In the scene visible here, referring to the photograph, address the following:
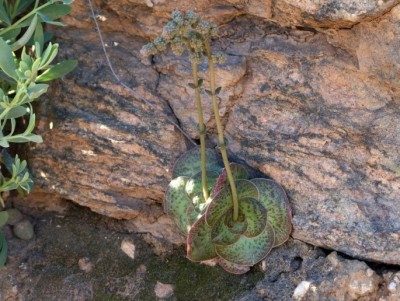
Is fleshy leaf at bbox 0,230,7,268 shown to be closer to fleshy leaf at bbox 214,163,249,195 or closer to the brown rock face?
the brown rock face

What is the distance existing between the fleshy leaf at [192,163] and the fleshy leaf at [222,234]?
0.20 meters

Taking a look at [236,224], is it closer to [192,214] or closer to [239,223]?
[239,223]

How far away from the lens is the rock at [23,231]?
2.70m

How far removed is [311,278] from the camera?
7.70ft

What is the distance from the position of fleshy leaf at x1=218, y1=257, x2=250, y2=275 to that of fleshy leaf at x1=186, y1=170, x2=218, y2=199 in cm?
25

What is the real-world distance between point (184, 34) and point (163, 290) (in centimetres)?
95

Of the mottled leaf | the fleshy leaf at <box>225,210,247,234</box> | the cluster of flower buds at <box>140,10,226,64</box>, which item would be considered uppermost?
the cluster of flower buds at <box>140,10,226,64</box>

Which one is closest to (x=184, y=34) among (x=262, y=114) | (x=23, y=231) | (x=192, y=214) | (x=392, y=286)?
(x=262, y=114)

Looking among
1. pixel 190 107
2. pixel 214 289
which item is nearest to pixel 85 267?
pixel 214 289

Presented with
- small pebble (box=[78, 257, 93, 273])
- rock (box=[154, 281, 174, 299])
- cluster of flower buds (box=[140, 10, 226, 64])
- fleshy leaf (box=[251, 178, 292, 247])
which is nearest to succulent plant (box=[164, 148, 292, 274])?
fleshy leaf (box=[251, 178, 292, 247])

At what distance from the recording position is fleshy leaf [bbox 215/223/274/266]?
241 centimetres

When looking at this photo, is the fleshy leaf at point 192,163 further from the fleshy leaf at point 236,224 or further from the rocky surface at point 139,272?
the rocky surface at point 139,272

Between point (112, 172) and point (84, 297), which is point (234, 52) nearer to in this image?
point (112, 172)

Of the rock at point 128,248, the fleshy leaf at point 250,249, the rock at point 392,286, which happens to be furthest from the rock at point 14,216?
the rock at point 392,286
